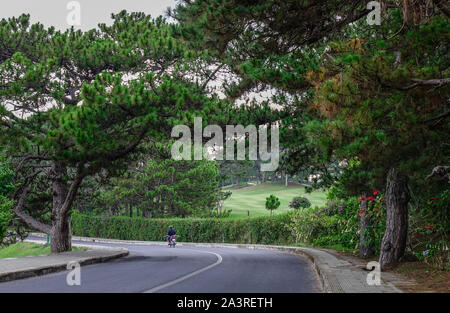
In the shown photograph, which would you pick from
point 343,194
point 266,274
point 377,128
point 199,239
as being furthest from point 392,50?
point 199,239

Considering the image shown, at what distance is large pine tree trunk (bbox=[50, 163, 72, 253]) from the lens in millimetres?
21875

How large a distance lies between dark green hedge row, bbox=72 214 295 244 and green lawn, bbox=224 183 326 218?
28949 mm

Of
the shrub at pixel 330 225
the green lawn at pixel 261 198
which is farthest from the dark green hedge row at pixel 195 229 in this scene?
the green lawn at pixel 261 198

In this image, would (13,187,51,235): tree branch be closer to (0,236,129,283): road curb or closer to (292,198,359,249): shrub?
(0,236,129,283): road curb

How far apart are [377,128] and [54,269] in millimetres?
10255

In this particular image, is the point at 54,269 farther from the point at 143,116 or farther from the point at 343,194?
the point at 343,194

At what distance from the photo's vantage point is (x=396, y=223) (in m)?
12.2

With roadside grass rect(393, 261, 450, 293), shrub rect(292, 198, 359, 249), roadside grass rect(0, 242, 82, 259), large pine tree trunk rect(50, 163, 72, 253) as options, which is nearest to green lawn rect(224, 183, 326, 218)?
roadside grass rect(0, 242, 82, 259)

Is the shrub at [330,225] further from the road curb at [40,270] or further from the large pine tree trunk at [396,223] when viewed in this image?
the road curb at [40,270]

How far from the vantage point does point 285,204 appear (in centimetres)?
9162

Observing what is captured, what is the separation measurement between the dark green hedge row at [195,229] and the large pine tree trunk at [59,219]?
46.6 feet

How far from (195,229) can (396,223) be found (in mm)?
28296

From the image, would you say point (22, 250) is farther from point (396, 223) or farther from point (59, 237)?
point (396, 223)

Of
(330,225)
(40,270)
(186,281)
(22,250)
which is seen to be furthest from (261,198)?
(186,281)
